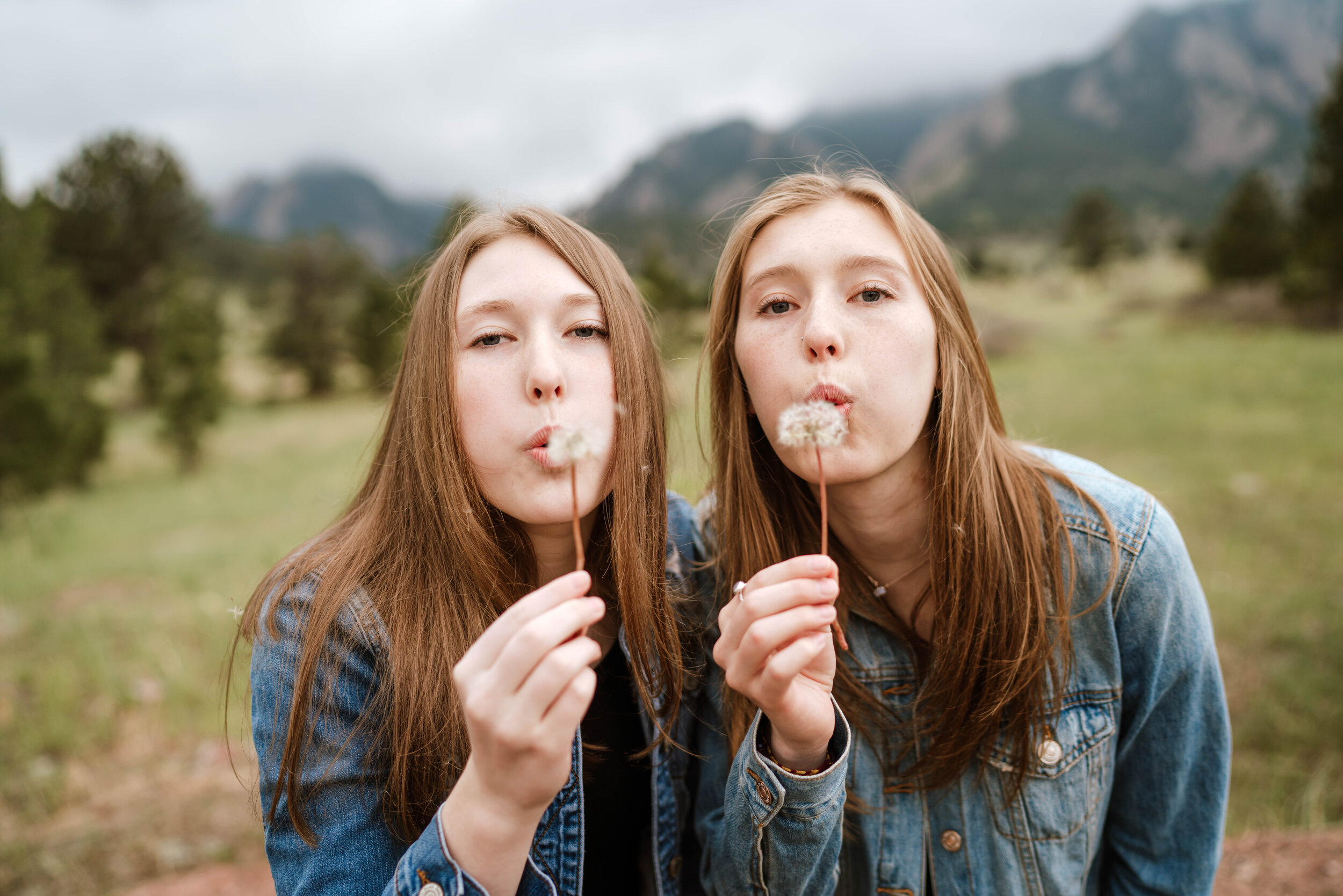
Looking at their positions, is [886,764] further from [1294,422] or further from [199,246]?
[199,246]

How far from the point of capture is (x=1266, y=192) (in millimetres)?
32562

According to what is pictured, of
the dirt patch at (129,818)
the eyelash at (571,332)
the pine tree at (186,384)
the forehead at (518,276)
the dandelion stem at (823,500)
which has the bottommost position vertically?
the dirt patch at (129,818)

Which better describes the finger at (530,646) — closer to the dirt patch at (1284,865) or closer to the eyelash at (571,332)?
the eyelash at (571,332)

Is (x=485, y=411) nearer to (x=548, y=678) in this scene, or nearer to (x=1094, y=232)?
(x=548, y=678)

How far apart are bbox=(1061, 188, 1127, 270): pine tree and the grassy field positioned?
2541cm

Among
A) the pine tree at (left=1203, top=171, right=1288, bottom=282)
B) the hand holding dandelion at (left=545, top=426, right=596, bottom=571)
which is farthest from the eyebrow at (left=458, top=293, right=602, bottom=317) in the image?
the pine tree at (left=1203, top=171, right=1288, bottom=282)

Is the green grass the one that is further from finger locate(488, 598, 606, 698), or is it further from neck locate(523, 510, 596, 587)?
finger locate(488, 598, 606, 698)

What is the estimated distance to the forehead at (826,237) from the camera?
227 centimetres

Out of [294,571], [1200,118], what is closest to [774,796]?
[294,571]

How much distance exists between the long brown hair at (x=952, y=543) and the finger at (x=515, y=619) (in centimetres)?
112

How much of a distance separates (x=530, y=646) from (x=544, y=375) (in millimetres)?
875

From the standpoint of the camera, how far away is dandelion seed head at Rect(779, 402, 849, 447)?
2033 mm

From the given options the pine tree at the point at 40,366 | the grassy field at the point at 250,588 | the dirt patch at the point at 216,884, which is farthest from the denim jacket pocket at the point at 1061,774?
the pine tree at the point at 40,366

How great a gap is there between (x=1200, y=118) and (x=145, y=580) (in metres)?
249
